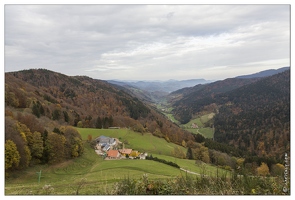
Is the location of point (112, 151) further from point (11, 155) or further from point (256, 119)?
point (256, 119)

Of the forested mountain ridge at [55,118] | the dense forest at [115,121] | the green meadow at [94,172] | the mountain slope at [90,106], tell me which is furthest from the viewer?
the mountain slope at [90,106]

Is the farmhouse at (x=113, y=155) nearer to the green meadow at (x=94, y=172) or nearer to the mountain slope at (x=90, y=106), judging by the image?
the green meadow at (x=94, y=172)

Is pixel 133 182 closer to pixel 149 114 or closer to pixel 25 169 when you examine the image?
pixel 25 169

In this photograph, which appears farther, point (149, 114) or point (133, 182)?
point (149, 114)

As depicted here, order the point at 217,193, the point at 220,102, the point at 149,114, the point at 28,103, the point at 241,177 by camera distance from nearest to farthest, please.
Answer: the point at 217,193, the point at 241,177, the point at 28,103, the point at 149,114, the point at 220,102

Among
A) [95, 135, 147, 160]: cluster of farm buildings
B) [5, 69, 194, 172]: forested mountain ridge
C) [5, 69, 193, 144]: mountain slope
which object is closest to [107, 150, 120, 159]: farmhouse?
[95, 135, 147, 160]: cluster of farm buildings

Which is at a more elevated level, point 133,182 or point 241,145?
point 133,182

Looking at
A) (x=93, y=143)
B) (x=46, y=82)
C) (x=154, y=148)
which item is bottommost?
(x=154, y=148)

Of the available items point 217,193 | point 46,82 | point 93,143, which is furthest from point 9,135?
point 46,82

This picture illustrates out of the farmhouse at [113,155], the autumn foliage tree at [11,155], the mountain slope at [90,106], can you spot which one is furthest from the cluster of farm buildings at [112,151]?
the mountain slope at [90,106]
